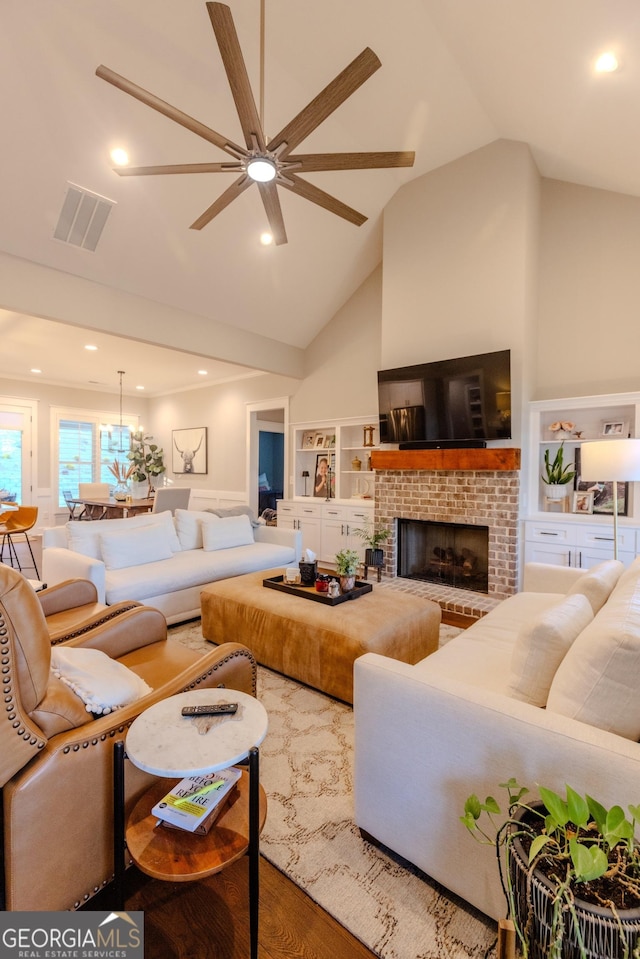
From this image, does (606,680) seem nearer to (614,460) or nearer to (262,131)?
(614,460)

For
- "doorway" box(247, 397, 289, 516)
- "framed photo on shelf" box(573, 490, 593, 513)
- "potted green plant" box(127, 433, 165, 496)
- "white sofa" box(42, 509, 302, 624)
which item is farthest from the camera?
"potted green plant" box(127, 433, 165, 496)

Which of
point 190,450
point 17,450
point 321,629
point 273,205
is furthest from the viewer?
point 190,450

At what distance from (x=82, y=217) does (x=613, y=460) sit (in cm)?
459

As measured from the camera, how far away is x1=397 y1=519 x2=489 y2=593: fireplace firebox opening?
4.66 m

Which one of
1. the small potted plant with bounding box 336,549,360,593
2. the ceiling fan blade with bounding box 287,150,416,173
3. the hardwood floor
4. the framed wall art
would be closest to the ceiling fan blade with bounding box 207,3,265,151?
the ceiling fan blade with bounding box 287,150,416,173

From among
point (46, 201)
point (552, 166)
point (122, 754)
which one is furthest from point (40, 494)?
point (552, 166)

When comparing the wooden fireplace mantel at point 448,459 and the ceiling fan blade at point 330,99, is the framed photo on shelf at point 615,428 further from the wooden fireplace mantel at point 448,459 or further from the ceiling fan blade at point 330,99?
the ceiling fan blade at point 330,99

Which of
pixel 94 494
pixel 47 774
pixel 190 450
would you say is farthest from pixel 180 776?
pixel 190 450

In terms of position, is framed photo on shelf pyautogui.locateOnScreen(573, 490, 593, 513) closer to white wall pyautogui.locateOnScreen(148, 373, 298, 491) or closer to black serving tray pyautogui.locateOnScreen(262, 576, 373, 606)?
black serving tray pyautogui.locateOnScreen(262, 576, 373, 606)

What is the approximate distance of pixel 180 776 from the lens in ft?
3.47

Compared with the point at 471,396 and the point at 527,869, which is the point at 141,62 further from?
the point at 527,869

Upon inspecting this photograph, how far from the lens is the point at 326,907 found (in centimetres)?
132

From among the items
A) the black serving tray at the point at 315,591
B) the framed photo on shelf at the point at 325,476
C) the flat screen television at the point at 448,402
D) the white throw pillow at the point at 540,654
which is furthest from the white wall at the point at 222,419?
the white throw pillow at the point at 540,654

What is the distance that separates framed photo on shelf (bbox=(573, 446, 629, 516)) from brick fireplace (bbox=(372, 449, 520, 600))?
0.62 m
